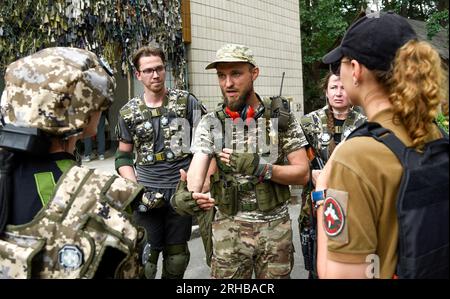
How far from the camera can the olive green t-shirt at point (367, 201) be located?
4.36 ft

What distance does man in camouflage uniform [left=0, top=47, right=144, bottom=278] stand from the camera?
1.48 meters

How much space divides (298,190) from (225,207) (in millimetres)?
4841

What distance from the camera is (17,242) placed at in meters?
1.51

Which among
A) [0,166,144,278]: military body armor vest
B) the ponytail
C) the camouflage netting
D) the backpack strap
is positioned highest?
the camouflage netting

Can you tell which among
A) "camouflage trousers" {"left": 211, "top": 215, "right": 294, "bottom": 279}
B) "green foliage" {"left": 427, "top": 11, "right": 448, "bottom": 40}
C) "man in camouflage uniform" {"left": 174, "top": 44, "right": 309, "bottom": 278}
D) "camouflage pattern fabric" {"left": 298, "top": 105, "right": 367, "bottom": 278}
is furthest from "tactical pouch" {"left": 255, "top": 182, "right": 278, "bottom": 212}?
"green foliage" {"left": 427, "top": 11, "right": 448, "bottom": 40}

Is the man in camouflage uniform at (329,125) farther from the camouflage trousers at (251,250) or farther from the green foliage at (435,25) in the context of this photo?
the green foliage at (435,25)

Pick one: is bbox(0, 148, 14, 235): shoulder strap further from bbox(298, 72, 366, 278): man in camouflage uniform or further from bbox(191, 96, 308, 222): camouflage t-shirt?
bbox(298, 72, 366, 278): man in camouflage uniform

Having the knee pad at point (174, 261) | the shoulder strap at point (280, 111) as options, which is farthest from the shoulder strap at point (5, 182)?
the knee pad at point (174, 261)

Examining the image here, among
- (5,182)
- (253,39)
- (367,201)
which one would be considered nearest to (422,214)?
(367,201)

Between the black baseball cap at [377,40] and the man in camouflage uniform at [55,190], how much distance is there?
0.92 meters

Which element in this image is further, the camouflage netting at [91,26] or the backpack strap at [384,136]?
the camouflage netting at [91,26]

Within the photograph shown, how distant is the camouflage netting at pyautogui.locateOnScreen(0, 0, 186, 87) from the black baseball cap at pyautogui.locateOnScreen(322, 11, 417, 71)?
17.3ft
